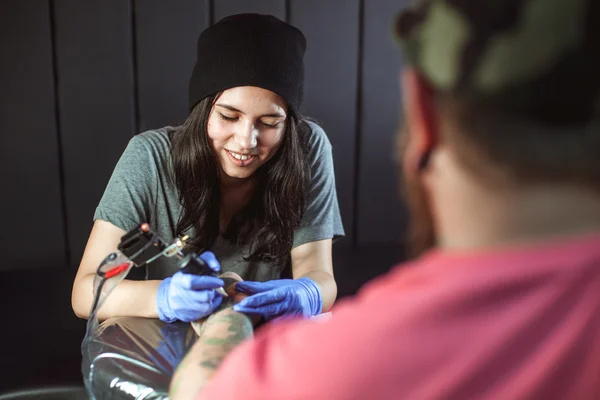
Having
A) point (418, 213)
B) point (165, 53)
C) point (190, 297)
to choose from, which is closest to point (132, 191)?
point (190, 297)

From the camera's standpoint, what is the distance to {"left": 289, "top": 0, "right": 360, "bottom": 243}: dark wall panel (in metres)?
2.17

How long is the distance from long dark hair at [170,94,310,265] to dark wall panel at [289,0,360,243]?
76 centimetres

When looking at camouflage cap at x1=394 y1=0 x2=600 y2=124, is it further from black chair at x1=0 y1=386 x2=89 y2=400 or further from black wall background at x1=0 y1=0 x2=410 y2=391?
black wall background at x1=0 y1=0 x2=410 y2=391

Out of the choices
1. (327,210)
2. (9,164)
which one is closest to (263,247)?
(327,210)

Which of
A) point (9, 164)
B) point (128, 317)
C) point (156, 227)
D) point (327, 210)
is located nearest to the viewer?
point (128, 317)

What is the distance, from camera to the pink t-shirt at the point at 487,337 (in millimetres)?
449

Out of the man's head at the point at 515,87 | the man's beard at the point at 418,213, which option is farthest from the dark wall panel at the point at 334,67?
the man's head at the point at 515,87

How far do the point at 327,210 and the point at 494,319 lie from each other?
1037 mm

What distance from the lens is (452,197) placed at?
0.51m

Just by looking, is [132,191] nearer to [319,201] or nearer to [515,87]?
[319,201]

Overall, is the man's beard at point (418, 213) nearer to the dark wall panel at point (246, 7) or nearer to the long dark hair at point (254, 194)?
the long dark hair at point (254, 194)

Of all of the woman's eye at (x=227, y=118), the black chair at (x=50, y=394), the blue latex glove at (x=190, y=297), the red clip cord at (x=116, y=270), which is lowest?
the black chair at (x=50, y=394)

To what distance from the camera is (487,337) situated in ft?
1.48

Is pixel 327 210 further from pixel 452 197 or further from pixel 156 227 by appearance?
pixel 452 197
